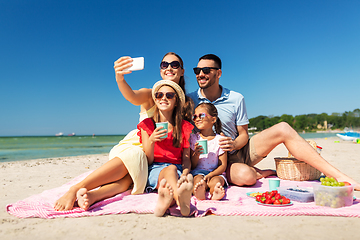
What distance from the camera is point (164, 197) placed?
90.4 inches

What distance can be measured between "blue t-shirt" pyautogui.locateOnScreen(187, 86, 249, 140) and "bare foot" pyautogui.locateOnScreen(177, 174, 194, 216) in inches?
73.6

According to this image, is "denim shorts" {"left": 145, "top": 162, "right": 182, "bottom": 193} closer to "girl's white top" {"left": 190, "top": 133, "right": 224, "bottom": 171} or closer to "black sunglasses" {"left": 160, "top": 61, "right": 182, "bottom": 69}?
"girl's white top" {"left": 190, "top": 133, "right": 224, "bottom": 171}

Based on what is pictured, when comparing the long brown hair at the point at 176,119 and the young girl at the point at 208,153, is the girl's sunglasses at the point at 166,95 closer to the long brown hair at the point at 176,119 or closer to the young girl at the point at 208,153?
the long brown hair at the point at 176,119

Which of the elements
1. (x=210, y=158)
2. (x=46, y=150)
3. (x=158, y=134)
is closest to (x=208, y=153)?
(x=210, y=158)

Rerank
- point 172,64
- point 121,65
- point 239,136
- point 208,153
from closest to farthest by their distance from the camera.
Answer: point 121,65 < point 208,153 < point 172,64 < point 239,136

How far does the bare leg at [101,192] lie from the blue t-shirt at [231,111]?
1774 mm

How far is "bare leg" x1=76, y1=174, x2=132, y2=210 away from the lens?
250 centimetres

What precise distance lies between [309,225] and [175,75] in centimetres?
266

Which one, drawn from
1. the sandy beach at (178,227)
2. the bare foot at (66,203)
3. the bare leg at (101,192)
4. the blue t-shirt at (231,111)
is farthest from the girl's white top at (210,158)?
the bare foot at (66,203)

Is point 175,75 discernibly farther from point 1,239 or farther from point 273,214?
point 1,239

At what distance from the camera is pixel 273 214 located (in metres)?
2.42

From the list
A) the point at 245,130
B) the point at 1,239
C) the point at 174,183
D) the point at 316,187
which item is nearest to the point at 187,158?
the point at 174,183

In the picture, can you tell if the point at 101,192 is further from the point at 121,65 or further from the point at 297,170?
the point at 297,170

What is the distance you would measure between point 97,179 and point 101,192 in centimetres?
16
